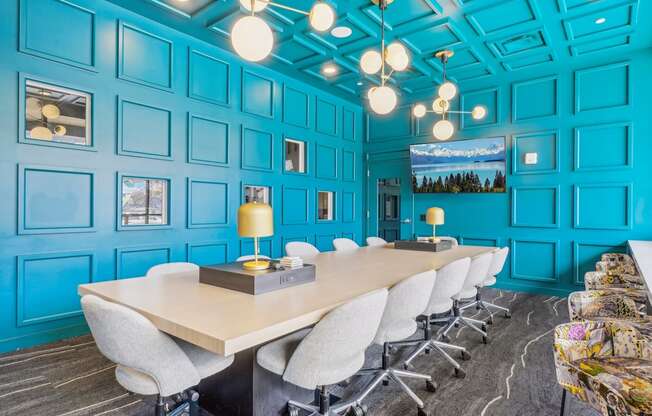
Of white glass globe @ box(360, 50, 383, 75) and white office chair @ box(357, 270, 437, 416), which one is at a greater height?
white glass globe @ box(360, 50, 383, 75)

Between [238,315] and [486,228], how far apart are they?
5.02m

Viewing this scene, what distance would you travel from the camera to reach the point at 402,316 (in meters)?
2.00

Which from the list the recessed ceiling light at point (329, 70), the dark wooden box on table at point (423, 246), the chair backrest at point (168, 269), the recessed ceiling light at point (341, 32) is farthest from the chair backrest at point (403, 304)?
the recessed ceiling light at point (329, 70)

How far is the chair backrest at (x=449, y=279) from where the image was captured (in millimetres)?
2434

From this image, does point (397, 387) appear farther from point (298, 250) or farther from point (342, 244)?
point (342, 244)

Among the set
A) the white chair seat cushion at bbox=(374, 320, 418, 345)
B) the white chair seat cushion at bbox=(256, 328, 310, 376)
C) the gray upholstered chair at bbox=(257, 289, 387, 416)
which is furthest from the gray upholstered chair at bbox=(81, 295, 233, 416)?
the white chair seat cushion at bbox=(374, 320, 418, 345)

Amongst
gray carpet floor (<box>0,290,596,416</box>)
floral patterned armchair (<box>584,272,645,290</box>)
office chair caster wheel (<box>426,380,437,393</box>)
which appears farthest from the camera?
floral patterned armchair (<box>584,272,645,290</box>)

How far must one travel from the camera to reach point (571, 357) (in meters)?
1.62

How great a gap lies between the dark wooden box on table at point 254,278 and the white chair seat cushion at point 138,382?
576mm

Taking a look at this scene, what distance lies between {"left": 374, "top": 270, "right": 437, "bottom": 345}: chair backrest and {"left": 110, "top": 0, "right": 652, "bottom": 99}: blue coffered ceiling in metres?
2.76

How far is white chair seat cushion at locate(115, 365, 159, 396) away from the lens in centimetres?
150

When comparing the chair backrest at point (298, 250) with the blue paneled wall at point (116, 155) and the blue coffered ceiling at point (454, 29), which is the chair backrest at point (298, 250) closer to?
the blue paneled wall at point (116, 155)

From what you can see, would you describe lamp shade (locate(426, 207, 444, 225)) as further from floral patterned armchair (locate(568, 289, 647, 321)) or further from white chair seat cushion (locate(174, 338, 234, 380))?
white chair seat cushion (locate(174, 338, 234, 380))

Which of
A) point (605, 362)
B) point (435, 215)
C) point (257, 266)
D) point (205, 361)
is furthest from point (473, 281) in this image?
point (205, 361)
